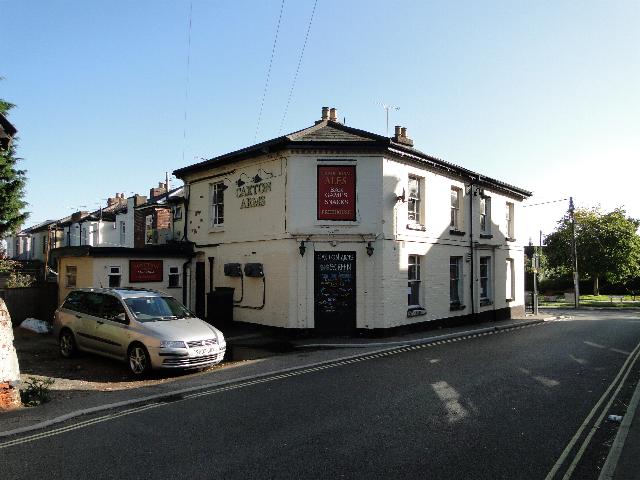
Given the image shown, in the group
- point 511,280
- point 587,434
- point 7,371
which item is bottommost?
point 587,434

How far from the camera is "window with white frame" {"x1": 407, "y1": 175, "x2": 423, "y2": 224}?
56.3ft

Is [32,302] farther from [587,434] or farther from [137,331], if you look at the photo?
[587,434]

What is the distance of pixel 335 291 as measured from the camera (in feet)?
50.7

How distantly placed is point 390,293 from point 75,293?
9348 mm

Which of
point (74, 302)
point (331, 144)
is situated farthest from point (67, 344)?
point (331, 144)

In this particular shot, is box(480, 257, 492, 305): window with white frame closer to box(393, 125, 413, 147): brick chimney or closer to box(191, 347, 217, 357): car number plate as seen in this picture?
box(393, 125, 413, 147): brick chimney

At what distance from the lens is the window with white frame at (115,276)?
16.3 metres

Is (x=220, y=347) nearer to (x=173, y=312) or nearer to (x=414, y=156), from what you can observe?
(x=173, y=312)

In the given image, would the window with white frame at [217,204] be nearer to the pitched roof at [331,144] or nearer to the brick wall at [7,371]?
the pitched roof at [331,144]

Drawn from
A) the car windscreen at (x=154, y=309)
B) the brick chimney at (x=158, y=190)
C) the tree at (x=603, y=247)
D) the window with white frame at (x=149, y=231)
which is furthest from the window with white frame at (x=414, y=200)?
the tree at (x=603, y=247)

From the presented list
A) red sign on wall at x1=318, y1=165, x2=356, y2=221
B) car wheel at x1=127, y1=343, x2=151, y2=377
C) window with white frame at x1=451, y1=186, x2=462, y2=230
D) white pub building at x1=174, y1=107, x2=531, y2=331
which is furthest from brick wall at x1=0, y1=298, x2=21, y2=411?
window with white frame at x1=451, y1=186, x2=462, y2=230

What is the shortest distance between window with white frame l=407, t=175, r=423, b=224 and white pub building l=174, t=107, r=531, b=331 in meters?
0.04

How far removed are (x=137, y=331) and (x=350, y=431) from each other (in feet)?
18.9

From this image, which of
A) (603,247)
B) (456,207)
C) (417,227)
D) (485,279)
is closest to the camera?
(417,227)
